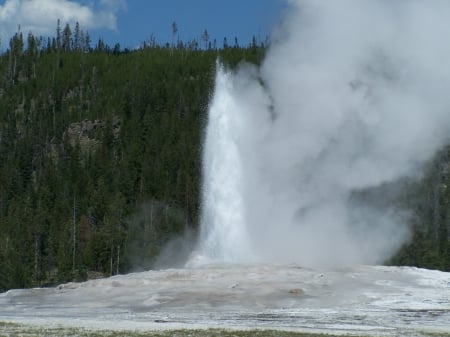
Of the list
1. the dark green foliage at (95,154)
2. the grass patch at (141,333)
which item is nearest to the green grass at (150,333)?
the grass patch at (141,333)

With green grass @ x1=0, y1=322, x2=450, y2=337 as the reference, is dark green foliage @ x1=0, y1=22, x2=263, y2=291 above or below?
above

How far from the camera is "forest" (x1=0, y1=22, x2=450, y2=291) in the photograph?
72.2 metres

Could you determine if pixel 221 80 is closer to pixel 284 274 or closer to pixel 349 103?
pixel 349 103

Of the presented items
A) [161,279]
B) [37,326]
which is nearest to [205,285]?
[161,279]

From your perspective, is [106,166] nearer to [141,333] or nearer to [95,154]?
[95,154]

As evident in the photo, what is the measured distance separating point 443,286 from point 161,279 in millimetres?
13758

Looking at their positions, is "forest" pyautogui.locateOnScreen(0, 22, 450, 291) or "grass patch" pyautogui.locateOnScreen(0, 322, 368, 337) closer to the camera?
"grass patch" pyautogui.locateOnScreen(0, 322, 368, 337)

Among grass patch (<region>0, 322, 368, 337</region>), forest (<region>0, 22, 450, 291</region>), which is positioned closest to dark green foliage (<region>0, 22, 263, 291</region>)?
forest (<region>0, 22, 450, 291</region>)

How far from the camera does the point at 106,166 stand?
99.4 meters

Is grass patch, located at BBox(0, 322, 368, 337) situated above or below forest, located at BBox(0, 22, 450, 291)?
below

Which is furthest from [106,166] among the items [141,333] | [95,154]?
[141,333]

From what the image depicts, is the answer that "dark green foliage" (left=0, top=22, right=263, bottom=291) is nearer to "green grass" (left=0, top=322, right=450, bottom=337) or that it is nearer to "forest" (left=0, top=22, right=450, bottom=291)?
"forest" (left=0, top=22, right=450, bottom=291)

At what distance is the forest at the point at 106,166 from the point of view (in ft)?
237

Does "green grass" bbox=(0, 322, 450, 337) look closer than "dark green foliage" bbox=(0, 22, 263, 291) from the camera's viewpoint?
Yes
